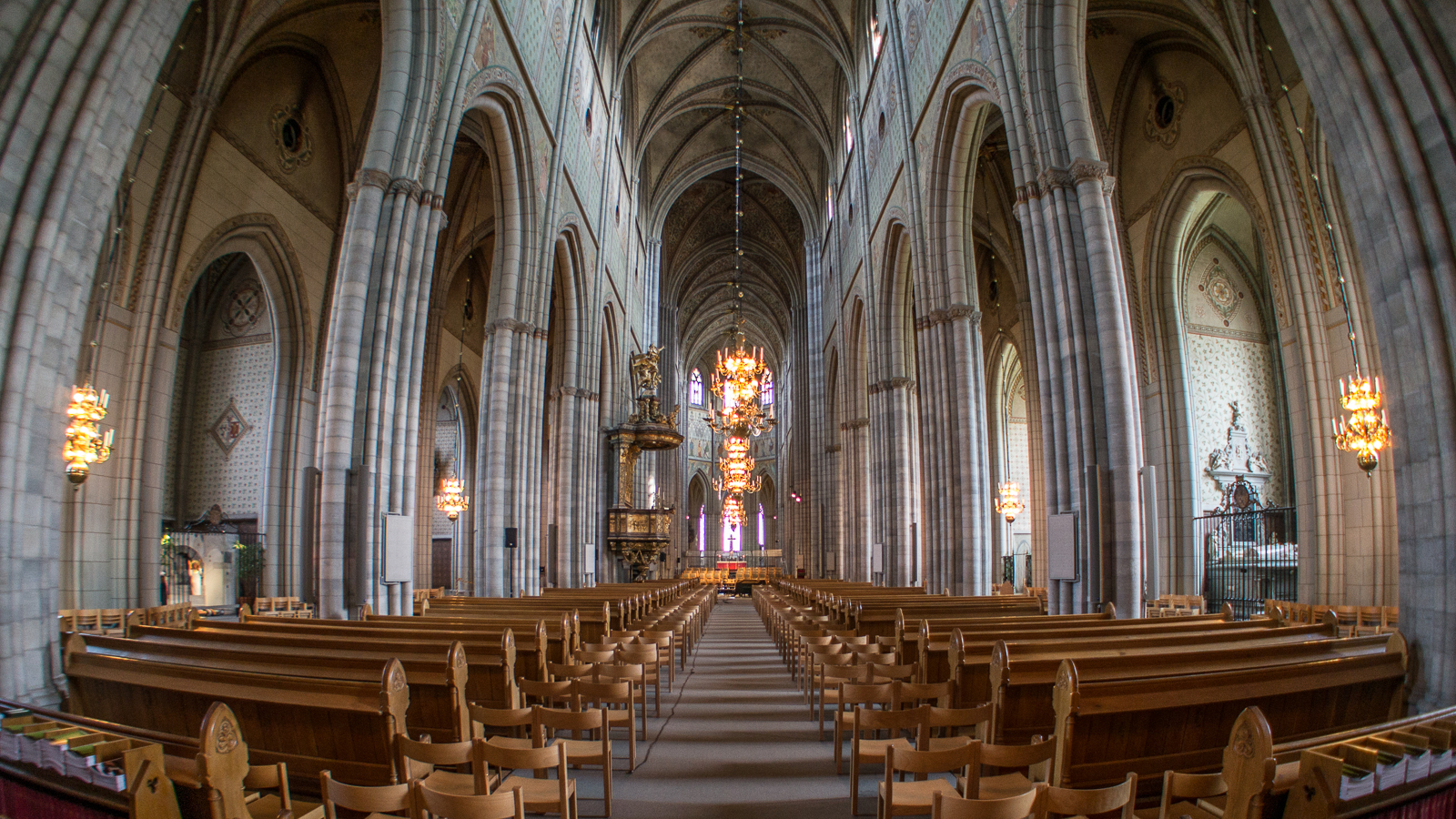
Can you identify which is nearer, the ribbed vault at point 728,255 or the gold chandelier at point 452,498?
the gold chandelier at point 452,498

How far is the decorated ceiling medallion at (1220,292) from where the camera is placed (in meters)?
15.4

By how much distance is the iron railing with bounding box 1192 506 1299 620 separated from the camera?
12.7 metres

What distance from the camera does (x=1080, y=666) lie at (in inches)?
151

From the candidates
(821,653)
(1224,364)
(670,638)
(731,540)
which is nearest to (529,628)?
(670,638)

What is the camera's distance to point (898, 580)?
18.5m

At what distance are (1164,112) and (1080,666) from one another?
13.8m

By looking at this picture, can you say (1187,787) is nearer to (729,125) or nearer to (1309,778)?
(1309,778)

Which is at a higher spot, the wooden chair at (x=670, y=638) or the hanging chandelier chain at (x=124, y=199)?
the hanging chandelier chain at (x=124, y=199)

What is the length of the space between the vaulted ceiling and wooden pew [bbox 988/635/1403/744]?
20594 millimetres

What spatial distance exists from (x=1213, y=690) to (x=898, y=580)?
15.6m

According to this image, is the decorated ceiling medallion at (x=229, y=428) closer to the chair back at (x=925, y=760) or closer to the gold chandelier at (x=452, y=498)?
the gold chandelier at (x=452, y=498)

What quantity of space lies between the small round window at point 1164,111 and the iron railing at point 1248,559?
731 cm

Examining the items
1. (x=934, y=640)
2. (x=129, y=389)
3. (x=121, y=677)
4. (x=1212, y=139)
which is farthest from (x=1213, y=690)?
(x=129, y=389)

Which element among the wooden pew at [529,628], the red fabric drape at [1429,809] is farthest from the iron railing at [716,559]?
the red fabric drape at [1429,809]
